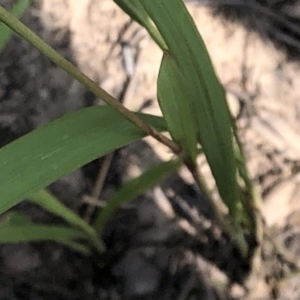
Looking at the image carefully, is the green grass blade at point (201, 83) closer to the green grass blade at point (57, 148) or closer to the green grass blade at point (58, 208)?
the green grass blade at point (57, 148)

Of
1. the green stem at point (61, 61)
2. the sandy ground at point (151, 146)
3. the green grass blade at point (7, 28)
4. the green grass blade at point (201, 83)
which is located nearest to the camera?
the green stem at point (61, 61)

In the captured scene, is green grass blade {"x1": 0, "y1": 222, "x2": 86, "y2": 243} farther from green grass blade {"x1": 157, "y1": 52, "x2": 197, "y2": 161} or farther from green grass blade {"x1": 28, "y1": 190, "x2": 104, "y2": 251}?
green grass blade {"x1": 157, "y1": 52, "x2": 197, "y2": 161}

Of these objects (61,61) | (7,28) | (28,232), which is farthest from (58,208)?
(61,61)

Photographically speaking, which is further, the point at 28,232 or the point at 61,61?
the point at 28,232

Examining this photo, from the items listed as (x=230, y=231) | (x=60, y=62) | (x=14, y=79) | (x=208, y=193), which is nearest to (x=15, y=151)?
(x=60, y=62)

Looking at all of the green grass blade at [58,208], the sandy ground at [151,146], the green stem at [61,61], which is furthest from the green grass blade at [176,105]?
the sandy ground at [151,146]

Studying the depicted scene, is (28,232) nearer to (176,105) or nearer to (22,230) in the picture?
(22,230)
